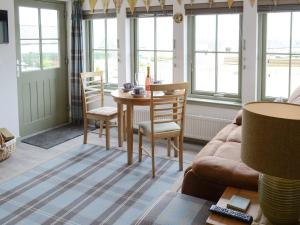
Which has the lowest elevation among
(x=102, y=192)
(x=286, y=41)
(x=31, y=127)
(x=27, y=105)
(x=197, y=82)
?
(x=102, y=192)

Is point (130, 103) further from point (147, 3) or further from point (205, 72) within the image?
point (147, 3)

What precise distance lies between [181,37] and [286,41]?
130 centimetres

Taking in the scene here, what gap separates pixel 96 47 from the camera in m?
5.59

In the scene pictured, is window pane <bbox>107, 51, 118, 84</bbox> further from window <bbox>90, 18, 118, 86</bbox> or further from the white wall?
the white wall

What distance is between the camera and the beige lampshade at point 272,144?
1.33 metres

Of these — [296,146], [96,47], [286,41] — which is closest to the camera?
[296,146]

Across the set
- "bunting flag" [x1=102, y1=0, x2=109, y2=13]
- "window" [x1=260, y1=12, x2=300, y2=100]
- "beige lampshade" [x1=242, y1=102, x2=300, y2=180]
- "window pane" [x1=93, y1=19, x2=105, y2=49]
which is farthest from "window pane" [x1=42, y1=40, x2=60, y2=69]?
"beige lampshade" [x1=242, y1=102, x2=300, y2=180]

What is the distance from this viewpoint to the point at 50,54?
5.33 m

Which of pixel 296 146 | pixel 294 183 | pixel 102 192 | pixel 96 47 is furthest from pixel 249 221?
pixel 96 47

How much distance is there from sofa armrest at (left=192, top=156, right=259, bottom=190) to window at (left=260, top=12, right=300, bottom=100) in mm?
2429

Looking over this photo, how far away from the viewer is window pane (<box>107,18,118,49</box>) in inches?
210

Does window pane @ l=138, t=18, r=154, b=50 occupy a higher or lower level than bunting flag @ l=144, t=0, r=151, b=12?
lower

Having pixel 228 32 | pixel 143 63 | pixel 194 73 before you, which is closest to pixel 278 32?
pixel 228 32

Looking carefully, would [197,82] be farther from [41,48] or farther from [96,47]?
[41,48]
